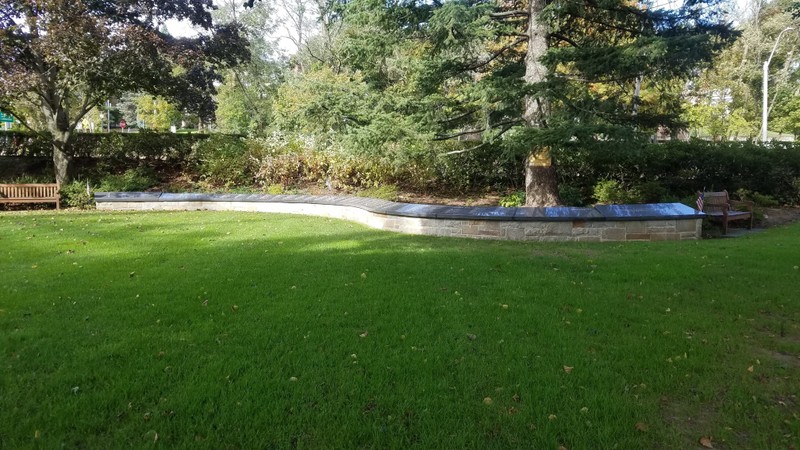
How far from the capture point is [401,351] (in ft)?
11.5

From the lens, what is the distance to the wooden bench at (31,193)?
42.6 ft

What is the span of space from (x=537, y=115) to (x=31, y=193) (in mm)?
12880

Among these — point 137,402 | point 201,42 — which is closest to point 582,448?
point 137,402

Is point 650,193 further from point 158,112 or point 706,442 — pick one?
point 158,112

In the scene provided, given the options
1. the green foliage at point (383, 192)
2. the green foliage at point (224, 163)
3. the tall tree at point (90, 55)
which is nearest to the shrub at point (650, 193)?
the green foliage at point (383, 192)

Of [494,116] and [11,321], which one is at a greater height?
[494,116]

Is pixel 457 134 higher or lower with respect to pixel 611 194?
higher

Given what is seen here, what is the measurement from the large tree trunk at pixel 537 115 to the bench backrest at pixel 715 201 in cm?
265

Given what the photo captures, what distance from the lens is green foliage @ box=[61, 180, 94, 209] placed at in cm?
1355

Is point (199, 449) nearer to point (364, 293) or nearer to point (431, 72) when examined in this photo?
point (364, 293)

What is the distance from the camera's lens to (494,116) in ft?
33.0

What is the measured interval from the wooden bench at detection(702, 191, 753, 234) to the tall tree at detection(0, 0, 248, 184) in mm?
13218

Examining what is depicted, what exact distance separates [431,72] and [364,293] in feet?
20.6

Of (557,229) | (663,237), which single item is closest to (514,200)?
(557,229)
